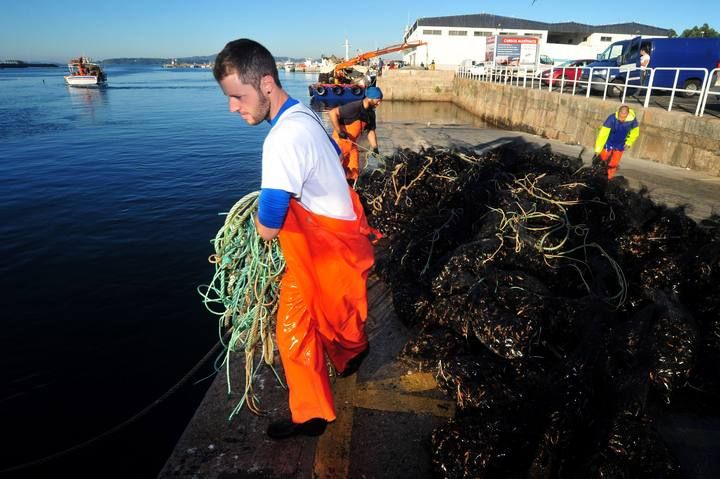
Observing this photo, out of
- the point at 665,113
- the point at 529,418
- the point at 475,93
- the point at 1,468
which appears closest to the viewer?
the point at 529,418

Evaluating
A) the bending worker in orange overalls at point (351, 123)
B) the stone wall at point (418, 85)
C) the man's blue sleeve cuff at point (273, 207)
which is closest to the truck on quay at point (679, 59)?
the bending worker in orange overalls at point (351, 123)

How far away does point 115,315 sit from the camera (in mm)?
4867

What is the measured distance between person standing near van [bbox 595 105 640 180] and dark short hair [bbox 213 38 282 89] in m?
Answer: 6.33

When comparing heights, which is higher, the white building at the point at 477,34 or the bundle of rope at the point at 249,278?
the white building at the point at 477,34

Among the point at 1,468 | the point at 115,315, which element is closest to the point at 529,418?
the point at 1,468

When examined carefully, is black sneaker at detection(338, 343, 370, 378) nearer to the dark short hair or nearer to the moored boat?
the dark short hair

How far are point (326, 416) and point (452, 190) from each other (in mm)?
3321

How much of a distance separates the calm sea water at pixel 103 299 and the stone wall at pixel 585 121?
366 inches

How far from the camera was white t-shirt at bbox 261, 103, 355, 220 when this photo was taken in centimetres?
178

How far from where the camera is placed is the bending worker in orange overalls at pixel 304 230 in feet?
5.91

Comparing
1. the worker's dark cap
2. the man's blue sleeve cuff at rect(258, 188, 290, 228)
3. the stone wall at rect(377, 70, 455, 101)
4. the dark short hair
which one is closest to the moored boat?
the stone wall at rect(377, 70, 455, 101)

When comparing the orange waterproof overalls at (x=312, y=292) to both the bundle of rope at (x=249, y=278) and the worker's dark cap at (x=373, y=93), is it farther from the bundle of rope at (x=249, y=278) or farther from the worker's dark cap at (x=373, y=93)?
the worker's dark cap at (x=373, y=93)

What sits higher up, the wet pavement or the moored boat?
the moored boat

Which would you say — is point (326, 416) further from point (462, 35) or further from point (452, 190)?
point (462, 35)
